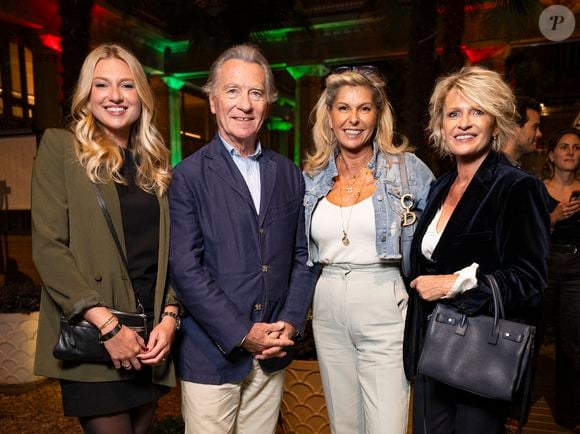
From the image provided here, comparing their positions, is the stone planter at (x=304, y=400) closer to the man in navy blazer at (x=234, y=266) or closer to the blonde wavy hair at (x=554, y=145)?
the man in navy blazer at (x=234, y=266)

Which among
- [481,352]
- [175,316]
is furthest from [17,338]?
[481,352]

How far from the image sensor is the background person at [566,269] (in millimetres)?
3260

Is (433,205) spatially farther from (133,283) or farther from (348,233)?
(133,283)

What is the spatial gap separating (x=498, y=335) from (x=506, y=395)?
19 cm

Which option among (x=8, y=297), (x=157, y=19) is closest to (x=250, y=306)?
(x=8, y=297)

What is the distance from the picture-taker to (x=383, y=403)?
6.68 feet

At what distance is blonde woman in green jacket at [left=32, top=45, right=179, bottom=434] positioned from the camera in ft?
5.39

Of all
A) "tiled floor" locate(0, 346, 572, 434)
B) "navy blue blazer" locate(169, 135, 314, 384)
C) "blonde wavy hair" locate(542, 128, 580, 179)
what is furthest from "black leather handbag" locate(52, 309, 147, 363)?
"blonde wavy hair" locate(542, 128, 580, 179)

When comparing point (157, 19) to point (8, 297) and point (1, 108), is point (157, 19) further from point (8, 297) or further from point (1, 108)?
point (8, 297)

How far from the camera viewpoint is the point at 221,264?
1.89 m

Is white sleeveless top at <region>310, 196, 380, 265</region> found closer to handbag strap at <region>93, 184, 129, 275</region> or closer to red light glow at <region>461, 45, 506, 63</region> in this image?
handbag strap at <region>93, 184, 129, 275</region>

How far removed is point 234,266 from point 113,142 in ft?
2.31

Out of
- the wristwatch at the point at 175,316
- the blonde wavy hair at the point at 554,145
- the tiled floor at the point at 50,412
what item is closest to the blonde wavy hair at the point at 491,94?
the wristwatch at the point at 175,316

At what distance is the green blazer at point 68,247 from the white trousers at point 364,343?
87 centimetres
